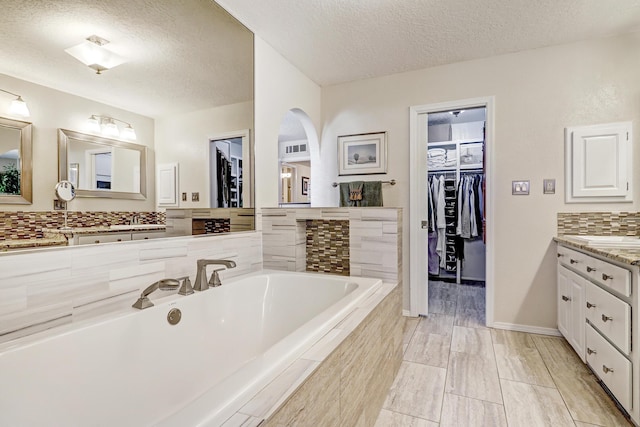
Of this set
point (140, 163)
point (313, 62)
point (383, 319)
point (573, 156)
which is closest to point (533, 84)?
point (573, 156)

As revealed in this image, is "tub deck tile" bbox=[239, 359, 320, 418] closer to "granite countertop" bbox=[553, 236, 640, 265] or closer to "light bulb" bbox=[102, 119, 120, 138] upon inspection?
"light bulb" bbox=[102, 119, 120, 138]

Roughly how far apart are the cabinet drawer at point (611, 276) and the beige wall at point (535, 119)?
0.80m

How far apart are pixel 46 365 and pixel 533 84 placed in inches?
137

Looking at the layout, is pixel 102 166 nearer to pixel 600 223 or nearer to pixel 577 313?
pixel 577 313

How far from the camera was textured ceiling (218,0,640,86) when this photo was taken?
81.3 inches

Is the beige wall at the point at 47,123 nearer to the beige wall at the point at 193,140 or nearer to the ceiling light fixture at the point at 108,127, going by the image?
the ceiling light fixture at the point at 108,127

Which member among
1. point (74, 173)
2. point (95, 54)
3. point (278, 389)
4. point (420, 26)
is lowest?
point (278, 389)

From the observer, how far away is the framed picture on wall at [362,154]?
317 cm

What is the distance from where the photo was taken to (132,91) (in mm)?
1599

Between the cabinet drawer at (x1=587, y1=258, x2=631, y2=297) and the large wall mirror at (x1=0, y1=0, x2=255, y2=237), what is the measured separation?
2.18 metres

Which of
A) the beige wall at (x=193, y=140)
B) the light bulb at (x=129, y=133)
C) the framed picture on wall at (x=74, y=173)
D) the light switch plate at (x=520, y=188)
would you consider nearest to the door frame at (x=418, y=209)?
the light switch plate at (x=520, y=188)

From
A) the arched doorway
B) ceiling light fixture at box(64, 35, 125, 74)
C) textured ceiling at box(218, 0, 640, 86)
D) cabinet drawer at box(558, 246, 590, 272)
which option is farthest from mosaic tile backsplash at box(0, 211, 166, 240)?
cabinet drawer at box(558, 246, 590, 272)

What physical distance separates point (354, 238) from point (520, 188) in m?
1.55

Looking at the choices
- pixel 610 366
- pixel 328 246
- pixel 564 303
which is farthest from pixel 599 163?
pixel 328 246
